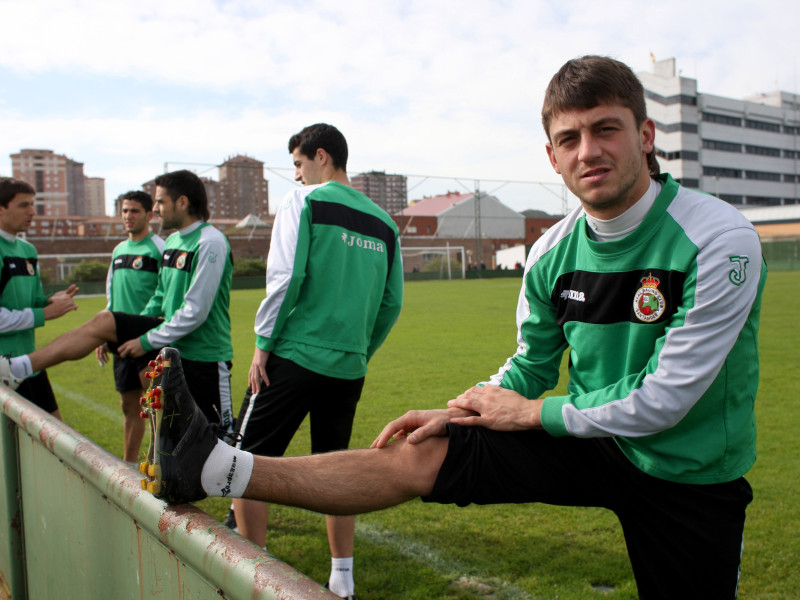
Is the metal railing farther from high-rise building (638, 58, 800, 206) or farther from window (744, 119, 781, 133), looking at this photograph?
window (744, 119, 781, 133)

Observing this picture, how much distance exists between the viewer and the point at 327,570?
3463 mm

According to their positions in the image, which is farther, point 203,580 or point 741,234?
point 741,234

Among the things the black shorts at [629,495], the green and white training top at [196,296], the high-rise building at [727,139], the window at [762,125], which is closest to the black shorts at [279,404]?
the green and white training top at [196,296]

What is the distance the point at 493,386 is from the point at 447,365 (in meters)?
8.02

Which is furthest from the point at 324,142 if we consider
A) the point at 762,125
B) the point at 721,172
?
the point at 762,125

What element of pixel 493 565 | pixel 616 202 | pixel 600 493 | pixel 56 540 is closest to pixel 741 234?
pixel 616 202

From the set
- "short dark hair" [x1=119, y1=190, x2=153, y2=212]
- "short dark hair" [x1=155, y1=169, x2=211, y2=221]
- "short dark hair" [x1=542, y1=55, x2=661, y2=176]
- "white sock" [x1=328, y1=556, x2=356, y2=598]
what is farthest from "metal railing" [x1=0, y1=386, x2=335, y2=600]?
"short dark hair" [x1=119, y1=190, x2=153, y2=212]

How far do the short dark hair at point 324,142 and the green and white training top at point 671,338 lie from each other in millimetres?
1773

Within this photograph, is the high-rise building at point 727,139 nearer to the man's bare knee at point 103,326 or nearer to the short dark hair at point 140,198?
the short dark hair at point 140,198

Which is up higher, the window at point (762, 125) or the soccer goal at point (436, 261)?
the window at point (762, 125)

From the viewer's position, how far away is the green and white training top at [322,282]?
3.32 metres

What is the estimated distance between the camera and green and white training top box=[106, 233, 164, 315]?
5.31m

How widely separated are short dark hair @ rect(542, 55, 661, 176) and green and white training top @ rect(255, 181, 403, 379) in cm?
153

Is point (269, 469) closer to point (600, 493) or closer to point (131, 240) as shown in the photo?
point (600, 493)
